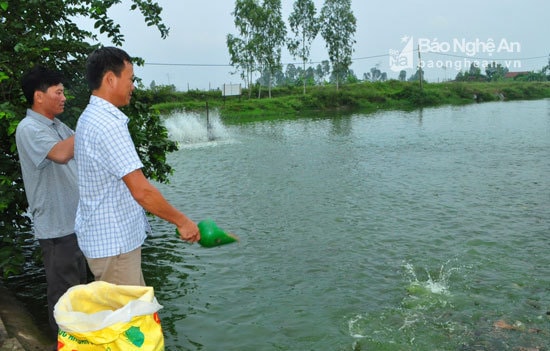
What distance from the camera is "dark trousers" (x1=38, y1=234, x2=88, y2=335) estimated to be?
13.5 ft

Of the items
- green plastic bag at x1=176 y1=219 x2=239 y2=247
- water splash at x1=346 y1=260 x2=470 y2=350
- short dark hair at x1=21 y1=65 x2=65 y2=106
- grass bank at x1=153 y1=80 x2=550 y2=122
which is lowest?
water splash at x1=346 y1=260 x2=470 y2=350

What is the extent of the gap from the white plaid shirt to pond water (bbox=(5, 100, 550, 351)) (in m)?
2.36

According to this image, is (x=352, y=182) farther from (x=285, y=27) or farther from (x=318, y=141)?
(x=285, y=27)

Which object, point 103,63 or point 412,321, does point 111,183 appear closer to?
point 103,63

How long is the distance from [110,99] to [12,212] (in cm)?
350

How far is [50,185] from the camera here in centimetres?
403

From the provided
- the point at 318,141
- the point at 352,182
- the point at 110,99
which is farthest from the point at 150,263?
the point at 318,141

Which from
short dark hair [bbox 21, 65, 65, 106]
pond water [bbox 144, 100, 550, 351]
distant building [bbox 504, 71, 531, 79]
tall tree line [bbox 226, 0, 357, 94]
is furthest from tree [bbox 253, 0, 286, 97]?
distant building [bbox 504, 71, 531, 79]

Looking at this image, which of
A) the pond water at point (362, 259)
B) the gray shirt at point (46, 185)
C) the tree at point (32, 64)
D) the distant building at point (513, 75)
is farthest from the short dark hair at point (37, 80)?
the distant building at point (513, 75)

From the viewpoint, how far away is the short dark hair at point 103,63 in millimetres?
3127

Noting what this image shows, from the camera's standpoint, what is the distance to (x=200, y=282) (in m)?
6.89

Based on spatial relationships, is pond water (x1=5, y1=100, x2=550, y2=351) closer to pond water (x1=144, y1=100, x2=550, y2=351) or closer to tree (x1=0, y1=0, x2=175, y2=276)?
pond water (x1=144, y1=100, x2=550, y2=351)

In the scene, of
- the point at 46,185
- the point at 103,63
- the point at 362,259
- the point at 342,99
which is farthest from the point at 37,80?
the point at 342,99

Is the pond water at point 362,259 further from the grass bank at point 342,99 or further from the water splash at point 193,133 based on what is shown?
the grass bank at point 342,99
